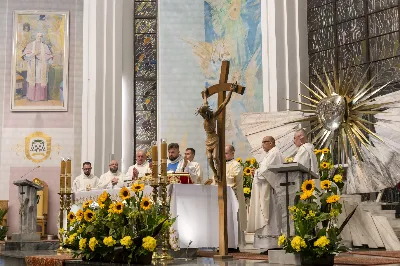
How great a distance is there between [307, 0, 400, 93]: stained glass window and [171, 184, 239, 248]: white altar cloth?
16.0 ft

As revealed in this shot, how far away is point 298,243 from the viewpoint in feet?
18.7

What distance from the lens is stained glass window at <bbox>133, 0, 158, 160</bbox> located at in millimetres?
14125

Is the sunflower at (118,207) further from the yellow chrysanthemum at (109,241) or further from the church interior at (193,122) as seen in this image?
the yellow chrysanthemum at (109,241)

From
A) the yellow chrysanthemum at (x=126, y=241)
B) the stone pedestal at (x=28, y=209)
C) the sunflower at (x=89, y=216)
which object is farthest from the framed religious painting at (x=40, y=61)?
the yellow chrysanthemum at (x=126, y=241)

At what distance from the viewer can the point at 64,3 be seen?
1534cm

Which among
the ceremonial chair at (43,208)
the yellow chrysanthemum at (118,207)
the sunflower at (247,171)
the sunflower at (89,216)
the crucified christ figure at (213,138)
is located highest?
the crucified christ figure at (213,138)

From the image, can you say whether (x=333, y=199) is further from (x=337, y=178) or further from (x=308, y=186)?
(x=337, y=178)

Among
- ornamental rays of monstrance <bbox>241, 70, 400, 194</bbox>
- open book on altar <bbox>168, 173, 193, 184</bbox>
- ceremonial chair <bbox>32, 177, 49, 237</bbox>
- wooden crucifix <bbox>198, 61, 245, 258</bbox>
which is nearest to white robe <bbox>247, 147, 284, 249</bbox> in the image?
open book on altar <bbox>168, 173, 193, 184</bbox>

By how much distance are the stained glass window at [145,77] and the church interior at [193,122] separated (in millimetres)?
30

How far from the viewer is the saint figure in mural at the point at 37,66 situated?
1500 centimetres

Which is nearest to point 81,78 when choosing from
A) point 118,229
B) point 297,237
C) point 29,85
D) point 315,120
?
point 29,85

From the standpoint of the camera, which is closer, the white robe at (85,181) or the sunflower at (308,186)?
the sunflower at (308,186)

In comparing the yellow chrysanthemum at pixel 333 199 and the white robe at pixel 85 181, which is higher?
the white robe at pixel 85 181

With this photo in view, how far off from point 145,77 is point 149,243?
28.2 ft
